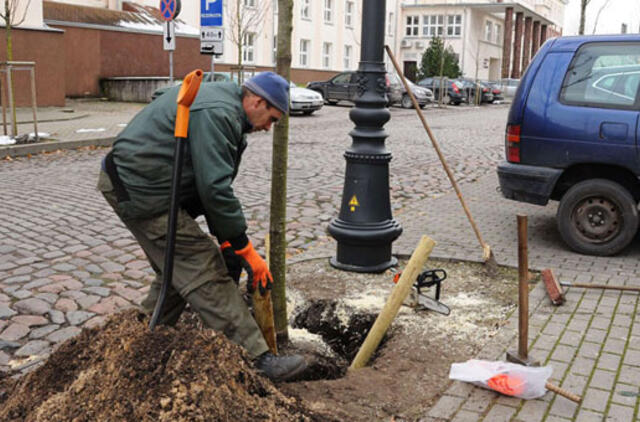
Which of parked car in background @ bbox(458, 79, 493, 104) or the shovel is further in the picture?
→ parked car in background @ bbox(458, 79, 493, 104)

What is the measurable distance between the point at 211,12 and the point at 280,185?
43.9 ft

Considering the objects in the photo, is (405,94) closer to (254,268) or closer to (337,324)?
(337,324)

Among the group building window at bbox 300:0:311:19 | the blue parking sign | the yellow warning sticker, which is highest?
building window at bbox 300:0:311:19

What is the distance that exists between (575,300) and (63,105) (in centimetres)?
2034

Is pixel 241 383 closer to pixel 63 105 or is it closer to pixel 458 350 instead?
pixel 458 350

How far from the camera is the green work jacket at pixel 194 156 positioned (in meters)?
3.06

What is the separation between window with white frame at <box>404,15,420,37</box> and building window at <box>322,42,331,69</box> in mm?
14405

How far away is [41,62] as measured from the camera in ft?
70.1

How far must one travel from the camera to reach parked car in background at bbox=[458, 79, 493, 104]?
123 feet

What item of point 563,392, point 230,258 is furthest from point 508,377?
point 230,258

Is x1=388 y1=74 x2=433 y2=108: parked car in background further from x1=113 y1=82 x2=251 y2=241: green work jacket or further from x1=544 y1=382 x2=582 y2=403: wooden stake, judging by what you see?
x1=113 y1=82 x2=251 y2=241: green work jacket

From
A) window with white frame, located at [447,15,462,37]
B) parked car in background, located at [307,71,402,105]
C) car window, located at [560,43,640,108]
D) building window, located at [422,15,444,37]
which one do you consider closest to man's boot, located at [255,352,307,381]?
car window, located at [560,43,640,108]

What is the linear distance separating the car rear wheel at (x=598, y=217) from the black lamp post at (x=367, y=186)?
5.87 feet

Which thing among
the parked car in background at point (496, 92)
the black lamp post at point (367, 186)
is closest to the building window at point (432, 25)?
the parked car in background at point (496, 92)
